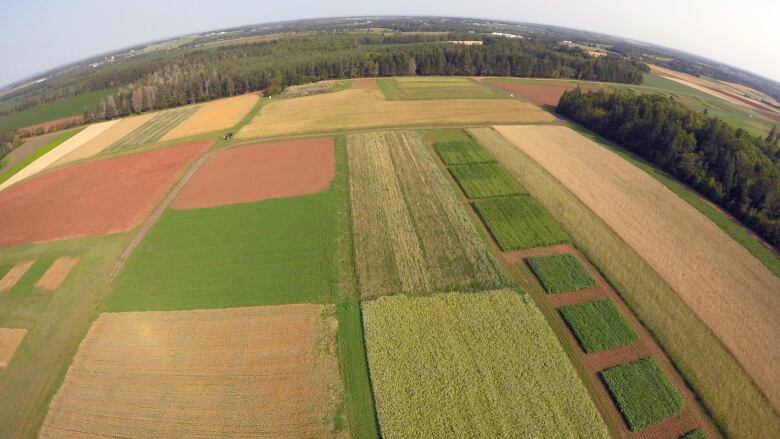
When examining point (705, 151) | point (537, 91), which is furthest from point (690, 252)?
point (537, 91)

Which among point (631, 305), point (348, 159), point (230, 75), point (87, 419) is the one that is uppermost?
point (230, 75)

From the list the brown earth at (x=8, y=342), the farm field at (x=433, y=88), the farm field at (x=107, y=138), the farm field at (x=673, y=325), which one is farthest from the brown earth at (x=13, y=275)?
the farm field at (x=433, y=88)

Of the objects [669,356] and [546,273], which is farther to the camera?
[546,273]

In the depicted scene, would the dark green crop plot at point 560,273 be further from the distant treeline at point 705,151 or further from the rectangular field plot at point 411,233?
the distant treeline at point 705,151

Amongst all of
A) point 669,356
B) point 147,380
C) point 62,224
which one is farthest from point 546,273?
point 62,224

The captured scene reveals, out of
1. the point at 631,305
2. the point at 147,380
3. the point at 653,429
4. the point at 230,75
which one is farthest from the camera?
the point at 230,75

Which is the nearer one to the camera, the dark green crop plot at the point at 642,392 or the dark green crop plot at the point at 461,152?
the dark green crop plot at the point at 642,392

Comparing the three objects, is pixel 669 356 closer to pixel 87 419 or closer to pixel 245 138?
pixel 87 419
